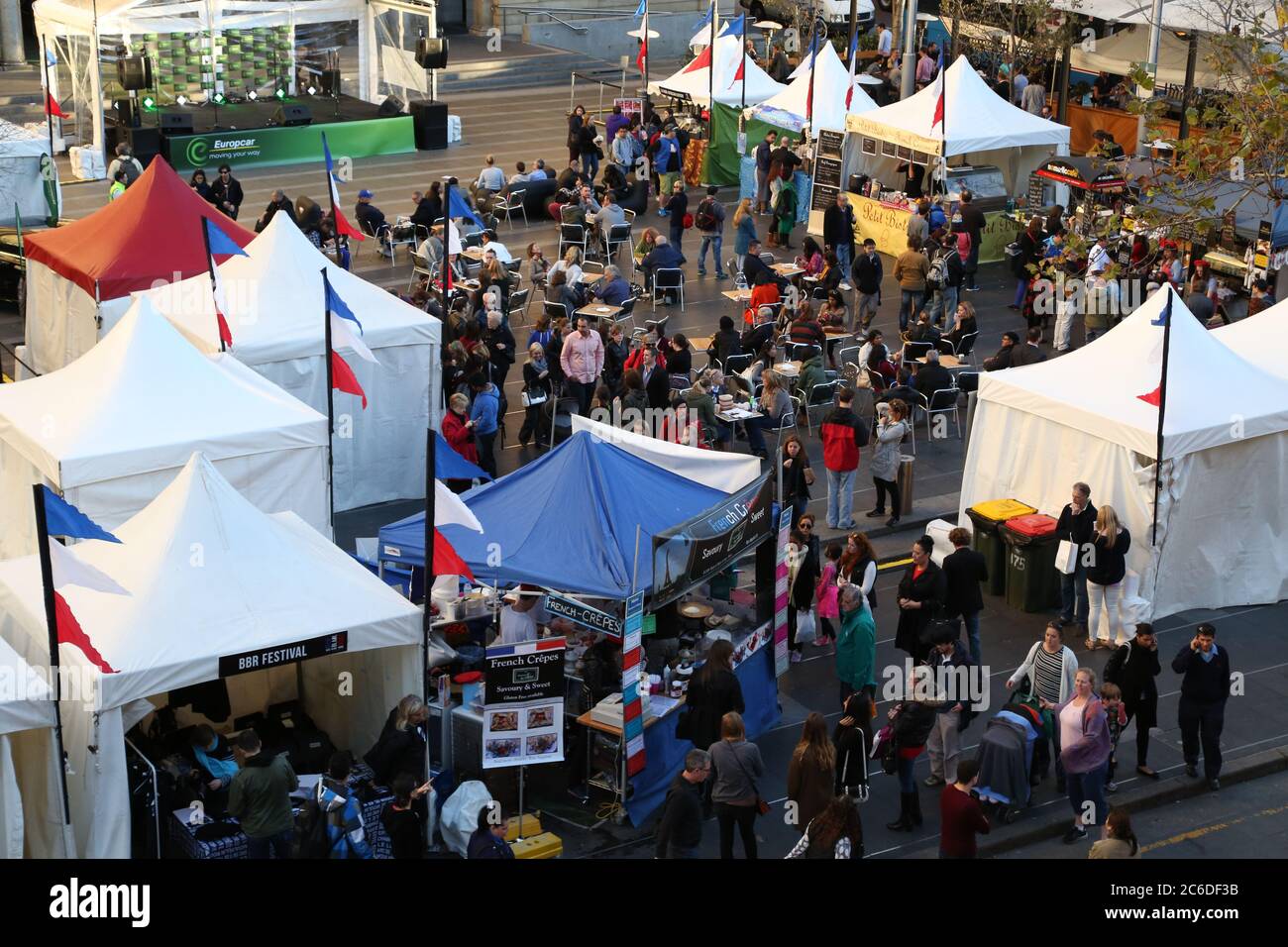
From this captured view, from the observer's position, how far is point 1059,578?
15.5m

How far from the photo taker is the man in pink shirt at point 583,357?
18.9 m

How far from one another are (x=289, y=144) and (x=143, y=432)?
20.4 metres

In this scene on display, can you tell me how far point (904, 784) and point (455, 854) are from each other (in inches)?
121

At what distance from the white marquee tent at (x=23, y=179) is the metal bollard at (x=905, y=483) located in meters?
15.9

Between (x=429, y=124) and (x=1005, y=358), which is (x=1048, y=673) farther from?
(x=429, y=124)

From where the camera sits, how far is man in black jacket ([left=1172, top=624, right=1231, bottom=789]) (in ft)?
40.3

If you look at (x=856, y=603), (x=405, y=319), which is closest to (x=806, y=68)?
(x=405, y=319)

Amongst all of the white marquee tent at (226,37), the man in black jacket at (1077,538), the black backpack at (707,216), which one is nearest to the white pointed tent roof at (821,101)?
the black backpack at (707,216)

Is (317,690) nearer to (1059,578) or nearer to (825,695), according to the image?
(825,695)

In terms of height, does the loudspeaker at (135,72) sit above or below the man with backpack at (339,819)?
above

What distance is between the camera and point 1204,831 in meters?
12.2

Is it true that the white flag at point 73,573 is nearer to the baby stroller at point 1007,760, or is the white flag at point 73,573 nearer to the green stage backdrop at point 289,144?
the baby stroller at point 1007,760

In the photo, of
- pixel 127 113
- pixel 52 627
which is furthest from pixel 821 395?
pixel 127 113

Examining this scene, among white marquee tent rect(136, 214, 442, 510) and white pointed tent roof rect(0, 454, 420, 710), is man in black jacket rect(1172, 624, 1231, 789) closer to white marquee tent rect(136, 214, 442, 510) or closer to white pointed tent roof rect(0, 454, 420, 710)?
white pointed tent roof rect(0, 454, 420, 710)
